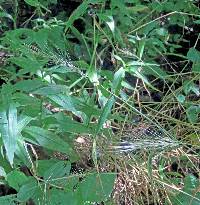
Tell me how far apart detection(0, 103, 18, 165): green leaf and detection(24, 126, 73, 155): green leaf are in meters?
0.07

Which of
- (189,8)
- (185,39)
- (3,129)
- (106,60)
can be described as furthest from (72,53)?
Result: (185,39)

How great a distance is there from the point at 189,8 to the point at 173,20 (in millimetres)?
171

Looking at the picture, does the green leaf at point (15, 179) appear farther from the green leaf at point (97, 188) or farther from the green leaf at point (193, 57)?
the green leaf at point (193, 57)

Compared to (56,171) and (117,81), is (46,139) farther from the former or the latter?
(117,81)

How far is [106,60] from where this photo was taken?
6.64 feet

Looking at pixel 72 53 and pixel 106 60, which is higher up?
pixel 72 53

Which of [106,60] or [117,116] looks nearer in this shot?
[117,116]

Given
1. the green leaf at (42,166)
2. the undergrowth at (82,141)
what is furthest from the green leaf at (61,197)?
the green leaf at (42,166)

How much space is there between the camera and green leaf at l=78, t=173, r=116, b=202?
1.00 meters

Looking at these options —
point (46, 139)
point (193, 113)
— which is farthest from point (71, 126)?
point (193, 113)

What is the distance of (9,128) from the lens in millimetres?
1046

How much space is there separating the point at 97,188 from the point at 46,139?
0.19 metres

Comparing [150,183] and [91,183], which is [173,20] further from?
[91,183]

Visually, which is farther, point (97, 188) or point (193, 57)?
point (193, 57)
